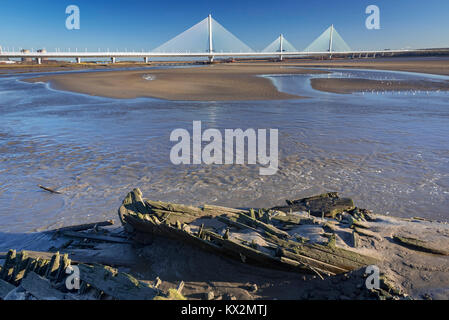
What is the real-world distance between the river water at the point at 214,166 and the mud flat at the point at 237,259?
1.78m

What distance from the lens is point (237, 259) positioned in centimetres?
457

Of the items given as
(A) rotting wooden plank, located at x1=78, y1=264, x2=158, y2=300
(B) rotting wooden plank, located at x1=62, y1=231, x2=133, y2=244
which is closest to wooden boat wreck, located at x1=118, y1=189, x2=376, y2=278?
(B) rotting wooden plank, located at x1=62, y1=231, x2=133, y2=244

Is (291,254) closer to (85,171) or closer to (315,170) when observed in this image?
(315,170)

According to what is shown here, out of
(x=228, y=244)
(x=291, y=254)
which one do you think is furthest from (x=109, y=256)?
(x=291, y=254)

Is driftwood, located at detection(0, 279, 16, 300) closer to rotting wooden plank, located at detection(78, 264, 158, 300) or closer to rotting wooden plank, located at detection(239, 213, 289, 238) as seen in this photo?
rotting wooden plank, located at detection(78, 264, 158, 300)

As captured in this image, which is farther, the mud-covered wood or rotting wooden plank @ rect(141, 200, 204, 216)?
the mud-covered wood

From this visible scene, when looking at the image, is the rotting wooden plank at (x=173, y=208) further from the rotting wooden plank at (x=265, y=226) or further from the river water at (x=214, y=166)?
the river water at (x=214, y=166)

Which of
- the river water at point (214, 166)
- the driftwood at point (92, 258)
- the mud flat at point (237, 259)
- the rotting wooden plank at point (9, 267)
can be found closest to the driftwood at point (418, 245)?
the mud flat at point (237, 259)

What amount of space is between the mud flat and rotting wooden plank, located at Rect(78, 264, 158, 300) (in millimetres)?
11

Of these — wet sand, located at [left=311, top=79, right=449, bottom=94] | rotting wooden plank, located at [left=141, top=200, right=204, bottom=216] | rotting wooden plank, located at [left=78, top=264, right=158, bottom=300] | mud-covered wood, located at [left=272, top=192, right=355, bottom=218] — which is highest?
wet sand, located at [left=311, top=79, right=449, bottom=94]

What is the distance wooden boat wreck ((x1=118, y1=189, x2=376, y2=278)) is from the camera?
169 inches

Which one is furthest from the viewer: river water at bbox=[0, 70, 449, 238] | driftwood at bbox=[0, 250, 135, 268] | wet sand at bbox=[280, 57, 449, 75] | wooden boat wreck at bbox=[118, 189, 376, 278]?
wet sand at bbox=[280, 57, 449, 75]

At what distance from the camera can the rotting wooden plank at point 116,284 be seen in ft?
11.9

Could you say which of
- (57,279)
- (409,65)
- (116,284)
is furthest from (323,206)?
(409,65)
